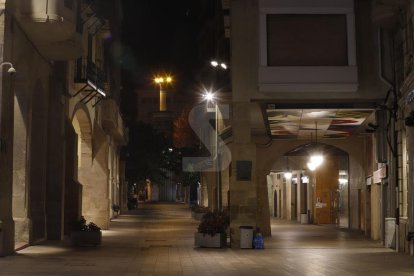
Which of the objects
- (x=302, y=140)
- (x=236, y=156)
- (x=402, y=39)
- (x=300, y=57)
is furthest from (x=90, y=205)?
(x=402, y=39)

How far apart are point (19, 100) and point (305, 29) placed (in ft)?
30.6

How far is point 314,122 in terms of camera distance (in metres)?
26.4

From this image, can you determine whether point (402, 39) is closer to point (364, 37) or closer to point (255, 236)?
point (364, 37)

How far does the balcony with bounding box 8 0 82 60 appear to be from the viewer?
20.2m

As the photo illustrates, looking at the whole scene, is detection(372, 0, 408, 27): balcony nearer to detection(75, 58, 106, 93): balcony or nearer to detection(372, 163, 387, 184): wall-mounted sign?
detection(372, 163, 387, 184): wall-mounted sign

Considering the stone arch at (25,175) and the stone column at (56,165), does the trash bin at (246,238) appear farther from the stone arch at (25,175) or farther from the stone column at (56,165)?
the stone column at (56,165)

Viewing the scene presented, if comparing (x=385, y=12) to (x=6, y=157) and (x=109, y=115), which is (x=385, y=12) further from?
(x=109, y=115)

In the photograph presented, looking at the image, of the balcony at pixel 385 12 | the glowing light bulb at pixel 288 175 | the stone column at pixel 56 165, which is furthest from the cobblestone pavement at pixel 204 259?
the glowing light bulb at pixel 288 175

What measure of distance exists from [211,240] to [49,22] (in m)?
8.72

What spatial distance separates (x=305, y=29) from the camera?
22.3 metres

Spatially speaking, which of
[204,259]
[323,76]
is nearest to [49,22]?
[204,259]

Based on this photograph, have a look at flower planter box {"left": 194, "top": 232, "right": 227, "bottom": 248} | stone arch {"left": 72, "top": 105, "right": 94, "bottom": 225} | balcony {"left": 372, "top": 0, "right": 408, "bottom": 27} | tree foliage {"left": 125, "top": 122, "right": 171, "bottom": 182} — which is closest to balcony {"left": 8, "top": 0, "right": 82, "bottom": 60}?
flower planter box {"left": 194, "top": 232, "right": 227, "bottom": 248}

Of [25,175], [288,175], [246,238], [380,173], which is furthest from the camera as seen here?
[288,175]

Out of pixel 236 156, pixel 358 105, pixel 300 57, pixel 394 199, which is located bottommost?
pixel 394 199
